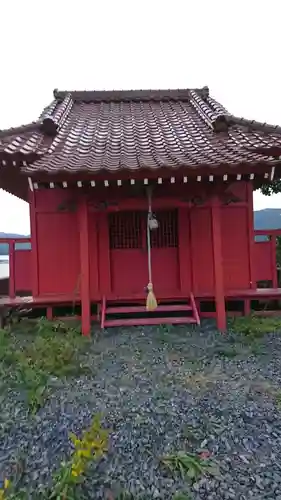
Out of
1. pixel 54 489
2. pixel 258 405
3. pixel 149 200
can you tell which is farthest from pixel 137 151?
pixel 54 489

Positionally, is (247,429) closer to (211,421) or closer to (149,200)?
(211,421)

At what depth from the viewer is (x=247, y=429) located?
9.73 feet

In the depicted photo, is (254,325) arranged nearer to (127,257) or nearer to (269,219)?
(127,257)

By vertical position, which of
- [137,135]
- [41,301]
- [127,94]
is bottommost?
[41,301]

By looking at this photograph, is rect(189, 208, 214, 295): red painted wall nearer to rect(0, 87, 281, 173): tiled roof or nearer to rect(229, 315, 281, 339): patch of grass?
rect(229, 315, 281, 339): patch of grass

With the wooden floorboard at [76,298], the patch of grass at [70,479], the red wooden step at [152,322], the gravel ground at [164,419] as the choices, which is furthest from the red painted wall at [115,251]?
the patch of grass at [70,479]

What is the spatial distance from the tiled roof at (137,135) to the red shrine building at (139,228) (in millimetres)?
31

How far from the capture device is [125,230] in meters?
6.50

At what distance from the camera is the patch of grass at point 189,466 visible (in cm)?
244

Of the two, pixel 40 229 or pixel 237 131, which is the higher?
pixel 237 131

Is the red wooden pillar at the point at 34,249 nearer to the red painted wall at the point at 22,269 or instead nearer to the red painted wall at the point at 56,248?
the red painted wall at the point at 56,248

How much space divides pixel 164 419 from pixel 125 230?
12.7 ft

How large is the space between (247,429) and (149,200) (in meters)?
3.40

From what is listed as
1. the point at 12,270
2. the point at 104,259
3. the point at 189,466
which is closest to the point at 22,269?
the point at 12,270
